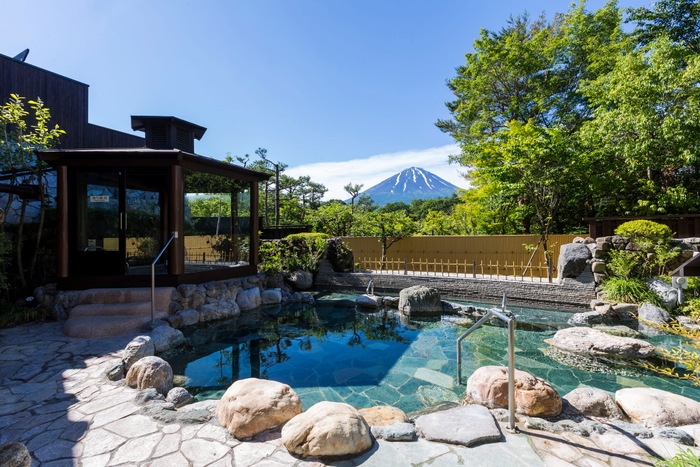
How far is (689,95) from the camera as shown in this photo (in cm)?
891

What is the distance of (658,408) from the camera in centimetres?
284

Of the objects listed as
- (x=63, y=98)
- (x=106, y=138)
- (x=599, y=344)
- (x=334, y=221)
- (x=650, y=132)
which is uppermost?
(x=63, y=98)

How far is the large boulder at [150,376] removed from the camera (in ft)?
11.0

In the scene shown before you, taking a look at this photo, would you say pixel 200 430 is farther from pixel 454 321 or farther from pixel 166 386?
pixel 454 321

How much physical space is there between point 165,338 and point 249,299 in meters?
2.72

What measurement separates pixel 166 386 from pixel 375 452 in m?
2.55

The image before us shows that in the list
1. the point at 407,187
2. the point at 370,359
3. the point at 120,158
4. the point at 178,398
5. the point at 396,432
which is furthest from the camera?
the point at 407,187

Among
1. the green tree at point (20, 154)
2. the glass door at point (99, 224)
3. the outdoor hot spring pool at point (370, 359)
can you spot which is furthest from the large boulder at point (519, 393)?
the green tree at point (20, 154)

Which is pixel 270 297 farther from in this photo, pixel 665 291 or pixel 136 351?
pixel 665 291

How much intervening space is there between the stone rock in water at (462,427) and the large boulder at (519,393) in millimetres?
402

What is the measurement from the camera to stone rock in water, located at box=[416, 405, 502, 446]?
2332mm

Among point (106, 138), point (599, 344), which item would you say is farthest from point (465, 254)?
point (106, 138)

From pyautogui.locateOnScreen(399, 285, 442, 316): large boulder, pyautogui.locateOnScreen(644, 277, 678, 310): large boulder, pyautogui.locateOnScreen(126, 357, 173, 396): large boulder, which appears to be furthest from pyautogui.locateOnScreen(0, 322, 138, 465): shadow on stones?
pyautogui.locateOnScreen(644, 277, 678, 310): large boulder

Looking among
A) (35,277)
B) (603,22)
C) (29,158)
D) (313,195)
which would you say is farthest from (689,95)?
(313,195)
